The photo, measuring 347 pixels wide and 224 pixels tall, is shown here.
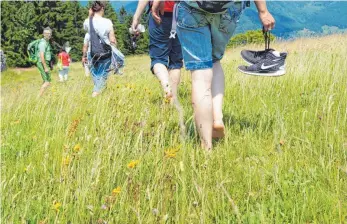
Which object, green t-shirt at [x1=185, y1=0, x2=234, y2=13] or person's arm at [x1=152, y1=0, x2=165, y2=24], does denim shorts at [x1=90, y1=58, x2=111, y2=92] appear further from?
A: green t-shirt at [x1=185, y1=0, x2=234, y2=13]

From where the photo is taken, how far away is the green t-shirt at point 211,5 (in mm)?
2660

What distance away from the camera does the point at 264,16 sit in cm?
281

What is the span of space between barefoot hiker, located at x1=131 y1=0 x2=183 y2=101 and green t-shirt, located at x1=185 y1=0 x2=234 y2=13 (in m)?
1.70

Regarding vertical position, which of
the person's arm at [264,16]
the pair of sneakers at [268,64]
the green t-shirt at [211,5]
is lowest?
the pair of sneakers at [268,64]

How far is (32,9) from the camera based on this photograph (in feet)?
204

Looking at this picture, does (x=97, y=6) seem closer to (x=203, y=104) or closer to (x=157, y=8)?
(x=157, y=8)

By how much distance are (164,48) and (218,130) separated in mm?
2068

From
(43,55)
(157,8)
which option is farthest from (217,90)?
(43,55)

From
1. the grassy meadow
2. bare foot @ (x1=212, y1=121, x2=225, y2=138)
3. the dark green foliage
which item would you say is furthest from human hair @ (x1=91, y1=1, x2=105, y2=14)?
the dark green foliage

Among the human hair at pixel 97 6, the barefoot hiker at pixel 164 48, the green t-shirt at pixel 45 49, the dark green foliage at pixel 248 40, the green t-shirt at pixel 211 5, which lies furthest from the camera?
the dark green foliage at pixel 248 40

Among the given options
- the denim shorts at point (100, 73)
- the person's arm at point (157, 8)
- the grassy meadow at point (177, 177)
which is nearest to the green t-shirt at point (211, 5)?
the grassy meadow at point (177, 177)

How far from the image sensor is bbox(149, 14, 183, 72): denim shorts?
451 centimetres

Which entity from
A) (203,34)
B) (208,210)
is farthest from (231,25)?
(208,210)

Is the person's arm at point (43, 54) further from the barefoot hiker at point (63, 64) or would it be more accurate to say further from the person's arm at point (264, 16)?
the barefoot hiker at point (63, 64)
